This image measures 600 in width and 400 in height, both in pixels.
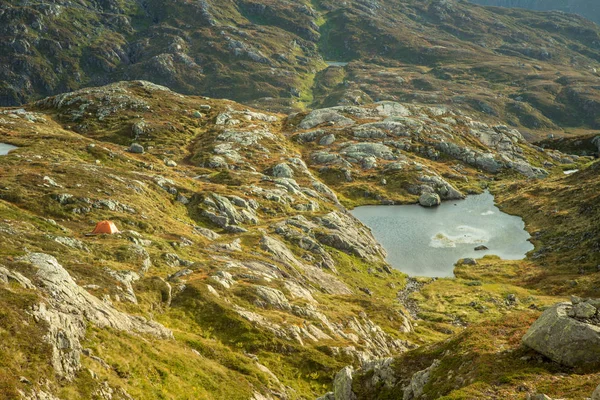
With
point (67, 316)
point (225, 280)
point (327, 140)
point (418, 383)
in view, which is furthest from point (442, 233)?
point (67, 316)

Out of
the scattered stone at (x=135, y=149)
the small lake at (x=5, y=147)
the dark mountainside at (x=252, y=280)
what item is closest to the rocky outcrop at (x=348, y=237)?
the dark mountainside at (x=252, y=280)

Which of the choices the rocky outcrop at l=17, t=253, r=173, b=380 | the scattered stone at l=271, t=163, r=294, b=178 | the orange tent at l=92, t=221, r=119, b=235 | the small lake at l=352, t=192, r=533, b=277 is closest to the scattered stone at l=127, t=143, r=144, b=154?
the scattered stone at l=271, t=163, r=294, b=178

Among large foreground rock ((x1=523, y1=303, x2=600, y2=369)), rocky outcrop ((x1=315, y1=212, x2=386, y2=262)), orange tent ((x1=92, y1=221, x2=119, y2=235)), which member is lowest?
rocky outcrop ((x1=315, y1=212, x2=386, y2=262))

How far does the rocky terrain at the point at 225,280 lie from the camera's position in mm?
25531

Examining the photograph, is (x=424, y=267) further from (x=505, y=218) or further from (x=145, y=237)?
(x=145, y=237)

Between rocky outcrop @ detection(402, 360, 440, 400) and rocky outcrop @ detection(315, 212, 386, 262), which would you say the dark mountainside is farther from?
rocky outcrop @ detection(315, 212, 386, 262)

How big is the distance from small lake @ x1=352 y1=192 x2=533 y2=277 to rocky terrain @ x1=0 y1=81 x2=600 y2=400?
562cm

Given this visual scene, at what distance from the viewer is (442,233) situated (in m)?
116

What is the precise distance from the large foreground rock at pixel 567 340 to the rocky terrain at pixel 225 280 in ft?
3.14

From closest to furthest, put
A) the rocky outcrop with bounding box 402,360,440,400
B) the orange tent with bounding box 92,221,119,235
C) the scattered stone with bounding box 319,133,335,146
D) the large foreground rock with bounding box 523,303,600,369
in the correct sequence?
the large foreground rock with bounding box 523,303,600,369
the rocky outcrop with bounding box 402,360,440,400
the orange tent with bounding box 92,221,119,235
the scattered stone with bounding box 319,133,335,146

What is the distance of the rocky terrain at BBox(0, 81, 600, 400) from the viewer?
83.8ft

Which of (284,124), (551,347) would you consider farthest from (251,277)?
(284,124)

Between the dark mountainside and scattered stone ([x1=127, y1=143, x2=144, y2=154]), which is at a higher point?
the dark mountainside

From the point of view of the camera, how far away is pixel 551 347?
2572cm
